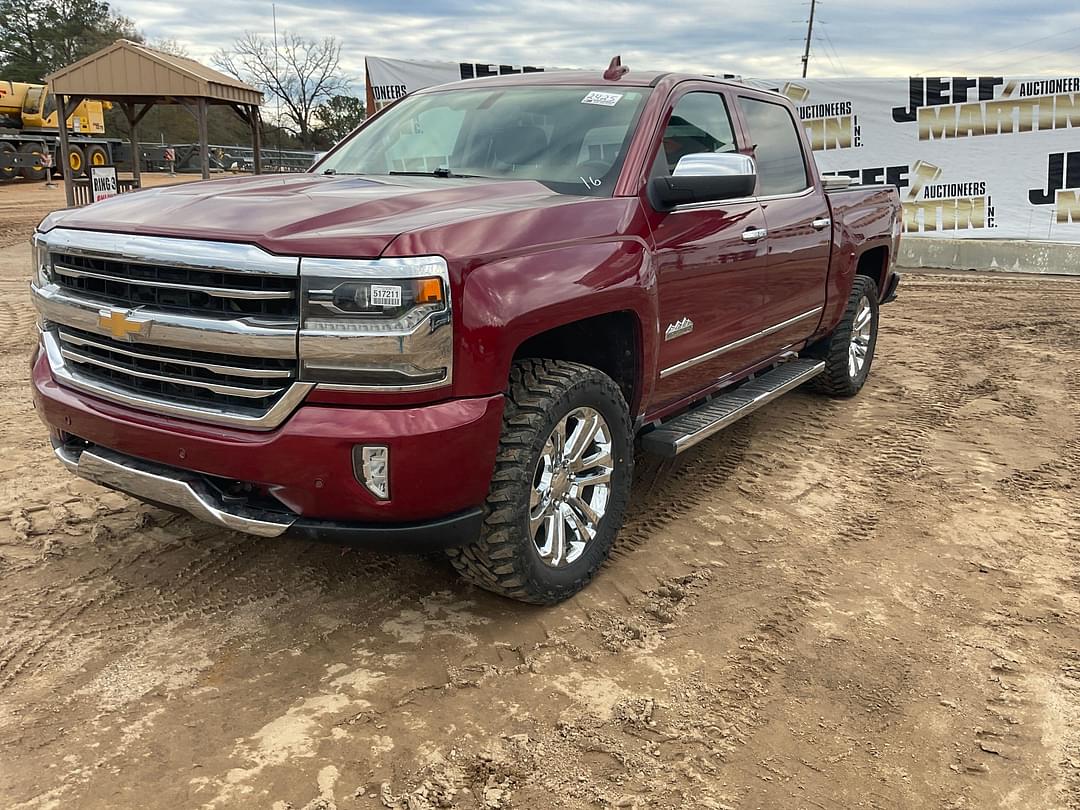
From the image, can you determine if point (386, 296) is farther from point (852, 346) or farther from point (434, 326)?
point (852, 346)

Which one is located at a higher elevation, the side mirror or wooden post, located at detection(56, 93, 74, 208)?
wooden post, located at detection(56, 93, 74, 208)

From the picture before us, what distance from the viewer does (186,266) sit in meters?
2.64

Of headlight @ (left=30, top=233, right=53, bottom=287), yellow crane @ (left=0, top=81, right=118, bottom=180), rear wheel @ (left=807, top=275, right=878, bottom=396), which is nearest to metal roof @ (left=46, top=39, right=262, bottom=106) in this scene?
rear wheel @ (left=807, top=275, right=878, bottom=396)

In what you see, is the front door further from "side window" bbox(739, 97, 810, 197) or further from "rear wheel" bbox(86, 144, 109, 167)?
"rear wheel" bbox(86, 144, 109, 167)

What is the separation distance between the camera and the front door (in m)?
3.68

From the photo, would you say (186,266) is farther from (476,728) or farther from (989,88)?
(989,88)

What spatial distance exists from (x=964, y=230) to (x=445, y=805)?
44.1ft

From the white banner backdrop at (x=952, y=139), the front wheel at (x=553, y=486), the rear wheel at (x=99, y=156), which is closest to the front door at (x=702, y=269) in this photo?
the front wheel at (x=553, y=486)

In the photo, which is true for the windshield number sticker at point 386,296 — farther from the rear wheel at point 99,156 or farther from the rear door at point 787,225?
the rear wheel at point 99,156

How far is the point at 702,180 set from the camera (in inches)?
135

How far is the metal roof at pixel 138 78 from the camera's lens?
517 inches

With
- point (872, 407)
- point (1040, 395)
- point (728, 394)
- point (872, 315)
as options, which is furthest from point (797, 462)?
point (1040, 395)

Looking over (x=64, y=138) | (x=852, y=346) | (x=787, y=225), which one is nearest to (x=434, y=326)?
(x=787, y=225)

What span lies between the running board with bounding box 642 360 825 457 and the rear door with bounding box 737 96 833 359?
0.20 meters
